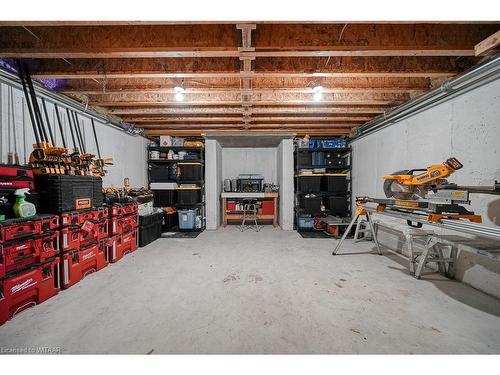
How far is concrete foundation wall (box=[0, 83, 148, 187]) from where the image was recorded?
227 centimetres

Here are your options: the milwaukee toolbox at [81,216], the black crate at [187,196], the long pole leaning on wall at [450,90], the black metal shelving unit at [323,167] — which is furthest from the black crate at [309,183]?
the milwaukee toolbox at [81,216]

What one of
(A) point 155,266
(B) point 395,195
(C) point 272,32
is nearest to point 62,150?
(A) point 155,266

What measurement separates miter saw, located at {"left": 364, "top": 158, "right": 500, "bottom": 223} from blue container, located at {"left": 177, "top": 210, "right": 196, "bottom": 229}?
13.6 ft

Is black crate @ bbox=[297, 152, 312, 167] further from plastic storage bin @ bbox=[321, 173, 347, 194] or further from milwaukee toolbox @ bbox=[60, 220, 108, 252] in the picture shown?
milwaukee toolbox @ bbox=[60, 220, 108, 252]

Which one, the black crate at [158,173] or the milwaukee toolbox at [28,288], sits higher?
the black crate at [158,173]

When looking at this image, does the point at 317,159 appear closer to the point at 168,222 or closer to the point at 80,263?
the point at 168,222

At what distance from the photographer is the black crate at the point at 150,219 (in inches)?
152

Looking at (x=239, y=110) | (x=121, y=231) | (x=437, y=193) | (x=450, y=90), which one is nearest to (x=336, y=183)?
(x=450, y=90)

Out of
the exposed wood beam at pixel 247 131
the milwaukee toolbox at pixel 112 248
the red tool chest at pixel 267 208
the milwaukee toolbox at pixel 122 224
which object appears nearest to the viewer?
the milwaukee toolbox at pixel 112 248

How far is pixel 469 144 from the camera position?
234 cm

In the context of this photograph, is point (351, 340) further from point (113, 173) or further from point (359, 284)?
point (113, 173)

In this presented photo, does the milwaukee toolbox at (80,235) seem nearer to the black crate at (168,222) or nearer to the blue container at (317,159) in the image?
the black crate at (168,222)

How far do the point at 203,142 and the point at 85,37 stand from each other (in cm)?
355

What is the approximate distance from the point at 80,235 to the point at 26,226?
627 millimetres
